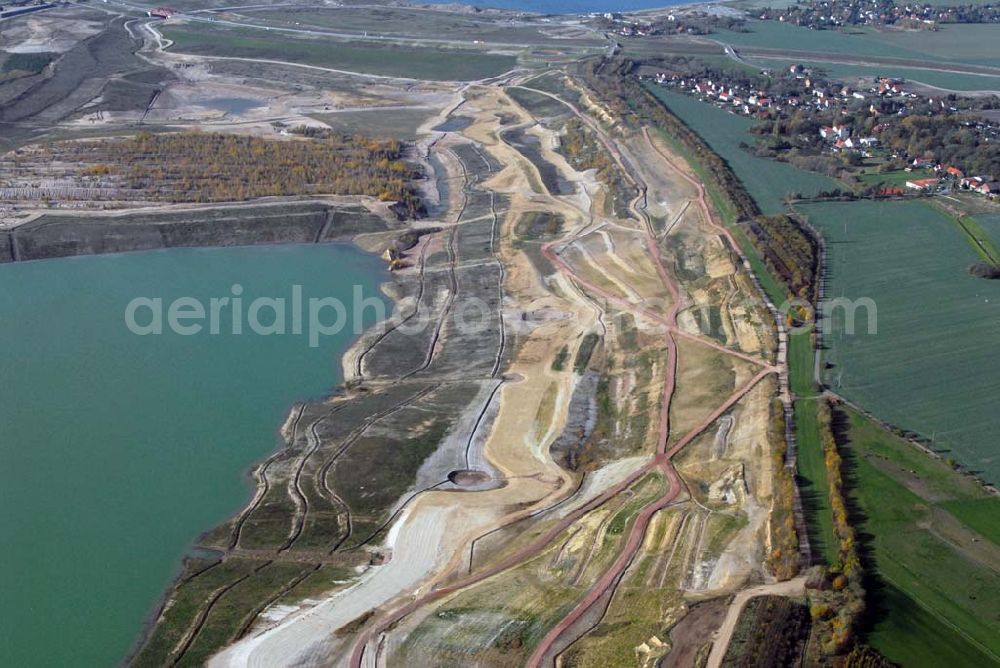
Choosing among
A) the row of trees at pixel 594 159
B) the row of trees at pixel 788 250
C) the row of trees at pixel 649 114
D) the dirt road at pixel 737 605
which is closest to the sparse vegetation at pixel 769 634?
the dirt road at pixel 737 605

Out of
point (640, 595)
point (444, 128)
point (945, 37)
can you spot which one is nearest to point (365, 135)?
point (444, 128)

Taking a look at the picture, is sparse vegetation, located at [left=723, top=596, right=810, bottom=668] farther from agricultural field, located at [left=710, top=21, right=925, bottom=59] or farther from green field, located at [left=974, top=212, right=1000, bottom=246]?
agricultural field, located at [left=710, top=21, right=925, bottom=59]

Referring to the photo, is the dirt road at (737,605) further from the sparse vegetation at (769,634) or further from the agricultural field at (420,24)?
the agricultural field at (420,24)

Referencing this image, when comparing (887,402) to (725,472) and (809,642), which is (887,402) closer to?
(725,472)

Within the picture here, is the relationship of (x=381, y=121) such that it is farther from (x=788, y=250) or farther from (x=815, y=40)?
(x=815, y=40)

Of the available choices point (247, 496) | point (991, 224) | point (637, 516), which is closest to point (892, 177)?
point (991, 224)
